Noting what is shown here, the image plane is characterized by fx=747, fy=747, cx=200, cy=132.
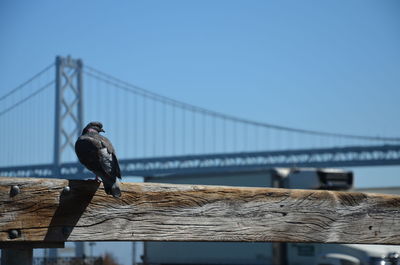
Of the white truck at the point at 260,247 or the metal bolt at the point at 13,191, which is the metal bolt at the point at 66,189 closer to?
the metal bolt at the point at 13,191

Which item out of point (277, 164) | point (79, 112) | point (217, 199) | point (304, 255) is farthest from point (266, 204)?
point (277, 164)

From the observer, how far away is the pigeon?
2.17 m

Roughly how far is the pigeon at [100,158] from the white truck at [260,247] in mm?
10591

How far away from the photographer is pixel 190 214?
2.31 m

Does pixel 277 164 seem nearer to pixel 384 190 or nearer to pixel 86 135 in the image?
pixel 384 190

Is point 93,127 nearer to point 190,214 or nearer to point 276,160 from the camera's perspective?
point 190,214

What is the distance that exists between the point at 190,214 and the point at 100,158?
35 cm

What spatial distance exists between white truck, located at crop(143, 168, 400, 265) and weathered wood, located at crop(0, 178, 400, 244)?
1026 cm

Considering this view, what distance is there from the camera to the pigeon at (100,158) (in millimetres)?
2171

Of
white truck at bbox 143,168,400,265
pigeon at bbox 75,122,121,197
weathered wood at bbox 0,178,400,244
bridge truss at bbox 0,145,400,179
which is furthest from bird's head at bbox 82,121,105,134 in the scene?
bridge truss at bbox 0,145,400,179

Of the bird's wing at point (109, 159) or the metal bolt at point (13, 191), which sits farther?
the bird's wing at point (109, 159)

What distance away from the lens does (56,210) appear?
207 centimetres

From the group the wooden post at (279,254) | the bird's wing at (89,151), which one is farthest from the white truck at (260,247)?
the bird's wing at (89,151)

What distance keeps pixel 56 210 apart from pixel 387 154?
253 ft
